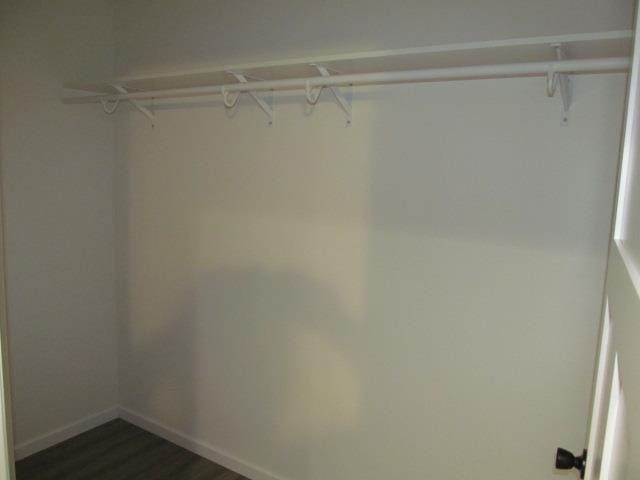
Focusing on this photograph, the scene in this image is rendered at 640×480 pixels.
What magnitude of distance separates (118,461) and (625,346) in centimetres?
283

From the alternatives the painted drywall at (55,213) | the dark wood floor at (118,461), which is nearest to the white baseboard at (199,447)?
the dark wood floor at (118,461)

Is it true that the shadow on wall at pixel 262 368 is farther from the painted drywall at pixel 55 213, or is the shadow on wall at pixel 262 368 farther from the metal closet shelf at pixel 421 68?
the metal closet shelf at pixel 421 68

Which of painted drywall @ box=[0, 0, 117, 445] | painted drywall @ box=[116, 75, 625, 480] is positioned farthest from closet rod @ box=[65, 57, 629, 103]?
painted drywall @ box=[0, 0, 117, 445]

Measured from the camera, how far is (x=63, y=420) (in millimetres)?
2871

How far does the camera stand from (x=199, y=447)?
2.75 meters

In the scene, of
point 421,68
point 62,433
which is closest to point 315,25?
point 421,68

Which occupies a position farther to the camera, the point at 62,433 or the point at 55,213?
the point at 62,433

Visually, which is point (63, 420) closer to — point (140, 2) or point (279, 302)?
point (279, 302)

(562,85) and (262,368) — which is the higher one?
(562,85)

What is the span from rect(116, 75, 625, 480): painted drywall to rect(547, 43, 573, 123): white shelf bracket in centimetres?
3

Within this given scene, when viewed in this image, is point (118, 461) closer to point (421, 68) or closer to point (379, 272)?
point (379, 272)

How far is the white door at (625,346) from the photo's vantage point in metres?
0.46

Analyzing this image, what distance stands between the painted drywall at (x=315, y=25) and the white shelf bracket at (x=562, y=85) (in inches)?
7.0

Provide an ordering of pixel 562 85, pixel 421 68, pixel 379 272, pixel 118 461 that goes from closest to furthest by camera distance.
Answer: pixel 562 85, pixel 421 68, pixel 379 272, pixel 118 461
